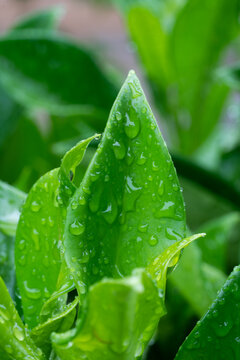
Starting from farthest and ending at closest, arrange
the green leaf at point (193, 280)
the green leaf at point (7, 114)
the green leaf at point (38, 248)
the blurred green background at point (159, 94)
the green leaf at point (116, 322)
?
1. the green leaf at point (7, 114)
2. the blurred green background at point (159, 94)
3. the green leaf at point (193, 280)
4. the green leaf at point (38, 248)
5. the green leaf at point (116, 322)

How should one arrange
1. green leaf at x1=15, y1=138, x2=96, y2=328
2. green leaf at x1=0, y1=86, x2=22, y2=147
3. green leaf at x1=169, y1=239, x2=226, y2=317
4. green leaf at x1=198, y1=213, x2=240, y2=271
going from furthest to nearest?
green leaf at x1=0, y1=86, x2=22, y2=147, green leaf at x1=198, y1=213, x2=240, y2=271, green leaf at x1=169, y1=239, x2=226, y2=317, green leaf at x1=15, y1=138, x2=96, y2=328

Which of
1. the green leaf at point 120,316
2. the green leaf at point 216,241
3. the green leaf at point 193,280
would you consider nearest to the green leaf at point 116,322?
the green leaf at point 120,316

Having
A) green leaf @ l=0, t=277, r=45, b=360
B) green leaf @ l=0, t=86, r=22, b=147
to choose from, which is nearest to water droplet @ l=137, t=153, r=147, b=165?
green leaf @ l=0, t=277, r=45, b=360

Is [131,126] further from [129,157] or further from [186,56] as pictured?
[186,56]

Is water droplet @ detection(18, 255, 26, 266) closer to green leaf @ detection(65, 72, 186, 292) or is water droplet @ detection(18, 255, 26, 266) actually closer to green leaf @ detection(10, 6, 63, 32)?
green leaf @ detection(65, 72, 186, 292)

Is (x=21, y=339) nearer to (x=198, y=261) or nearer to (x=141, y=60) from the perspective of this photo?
(x=198, y=261)

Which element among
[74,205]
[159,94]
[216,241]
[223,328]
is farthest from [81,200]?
[159,94]

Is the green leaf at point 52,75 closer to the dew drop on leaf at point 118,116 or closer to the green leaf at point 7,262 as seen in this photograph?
the green leaf at point 7,262
